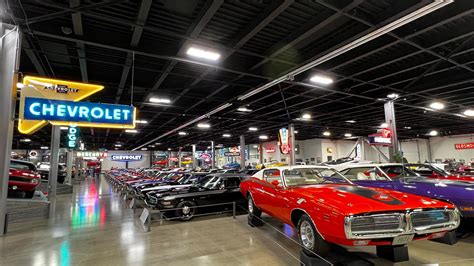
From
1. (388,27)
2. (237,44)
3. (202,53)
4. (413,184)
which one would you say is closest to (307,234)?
(413,184)

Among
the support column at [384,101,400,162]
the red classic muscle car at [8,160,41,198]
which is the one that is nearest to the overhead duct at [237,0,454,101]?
the support column at [384,101,400,162]

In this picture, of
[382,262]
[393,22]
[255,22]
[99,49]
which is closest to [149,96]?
[99,49]

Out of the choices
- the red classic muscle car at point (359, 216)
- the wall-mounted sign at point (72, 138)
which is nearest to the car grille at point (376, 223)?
the red classic muscle car at point (359, 216)

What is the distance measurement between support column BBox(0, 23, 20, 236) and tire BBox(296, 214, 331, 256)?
21.9 feet

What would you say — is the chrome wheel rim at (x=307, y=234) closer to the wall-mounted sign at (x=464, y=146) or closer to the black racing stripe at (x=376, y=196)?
the black racing stripe at (x=376, y=196)

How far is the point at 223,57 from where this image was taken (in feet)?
24.6

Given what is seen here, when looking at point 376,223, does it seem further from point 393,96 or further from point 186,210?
point 393,96

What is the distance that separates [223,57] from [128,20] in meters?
2.84

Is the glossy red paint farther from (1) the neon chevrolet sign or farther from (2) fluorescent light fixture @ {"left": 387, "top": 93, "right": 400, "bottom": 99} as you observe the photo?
(2) fluorescent light fixture @ {"left": 387, "top": 93, "right": 400, "bottom": 99}

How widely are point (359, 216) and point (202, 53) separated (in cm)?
589

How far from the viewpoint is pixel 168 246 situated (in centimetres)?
463

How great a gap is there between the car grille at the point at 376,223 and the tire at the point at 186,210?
15.8 ft

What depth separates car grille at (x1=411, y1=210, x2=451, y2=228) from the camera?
10.3ft

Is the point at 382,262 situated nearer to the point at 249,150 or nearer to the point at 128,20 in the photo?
the point at 128,20
